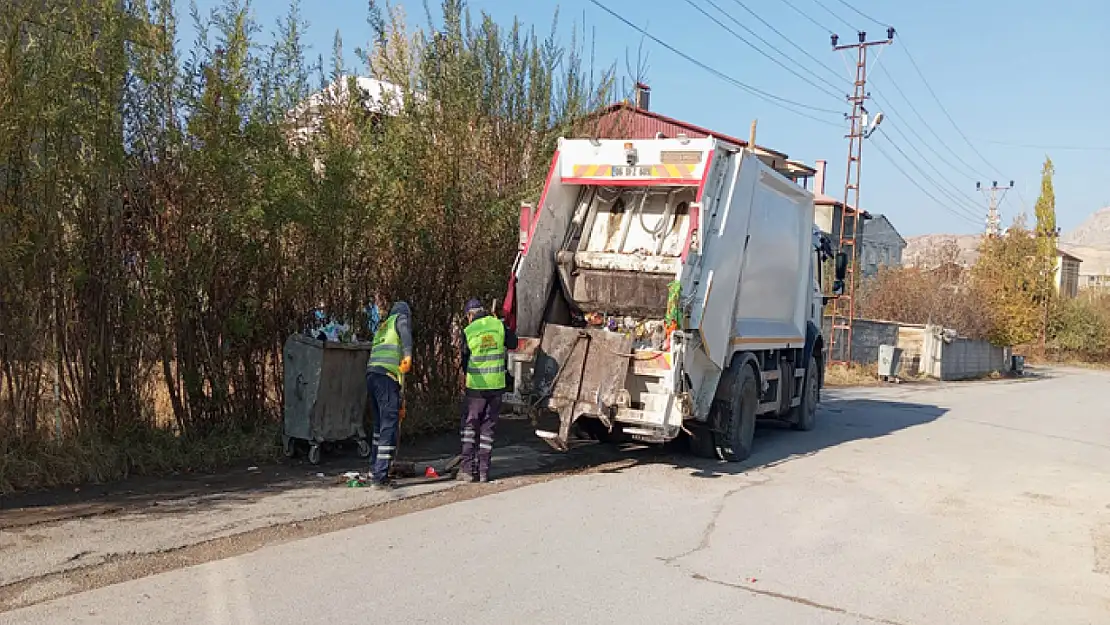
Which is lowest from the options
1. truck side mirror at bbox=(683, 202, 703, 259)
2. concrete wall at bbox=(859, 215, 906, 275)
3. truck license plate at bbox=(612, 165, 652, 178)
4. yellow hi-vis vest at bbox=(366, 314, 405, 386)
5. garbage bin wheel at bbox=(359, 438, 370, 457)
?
garbage bin wheel at bbox=(359, 438, 370, 457)

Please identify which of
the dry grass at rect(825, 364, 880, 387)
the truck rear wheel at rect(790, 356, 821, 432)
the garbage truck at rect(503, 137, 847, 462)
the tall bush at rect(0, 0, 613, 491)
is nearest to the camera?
the tall bush at rect(0, 0, 613, 491)

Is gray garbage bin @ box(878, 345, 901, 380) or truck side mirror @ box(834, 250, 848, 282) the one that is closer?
truck side mirror @ box(834, 250, 848, 282)

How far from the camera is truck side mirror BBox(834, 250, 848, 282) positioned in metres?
13.6

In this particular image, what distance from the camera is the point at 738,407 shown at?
31.8ft

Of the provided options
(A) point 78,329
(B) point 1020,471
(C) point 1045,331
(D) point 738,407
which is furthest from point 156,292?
(C) point 1045,331

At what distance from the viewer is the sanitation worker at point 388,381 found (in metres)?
7.71

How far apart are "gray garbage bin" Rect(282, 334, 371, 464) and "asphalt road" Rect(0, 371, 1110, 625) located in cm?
180

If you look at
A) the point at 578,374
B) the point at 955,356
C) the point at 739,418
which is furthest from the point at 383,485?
the point at 955,356

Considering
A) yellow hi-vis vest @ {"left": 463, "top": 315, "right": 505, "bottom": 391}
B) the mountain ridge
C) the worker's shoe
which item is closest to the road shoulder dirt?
the worker's shoe

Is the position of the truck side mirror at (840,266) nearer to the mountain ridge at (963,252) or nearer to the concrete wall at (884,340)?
the concrete wall at (884,340)

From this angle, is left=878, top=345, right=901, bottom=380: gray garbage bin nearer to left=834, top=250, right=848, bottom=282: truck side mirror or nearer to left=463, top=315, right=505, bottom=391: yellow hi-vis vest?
left=834, top=250, right=848, bottom=282: truck side mirror

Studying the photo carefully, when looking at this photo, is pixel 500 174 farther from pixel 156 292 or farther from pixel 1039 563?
pixel 1039 563

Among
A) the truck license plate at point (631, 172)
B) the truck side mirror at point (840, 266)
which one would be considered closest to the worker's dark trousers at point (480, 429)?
the truck license plate at point (631, 172)

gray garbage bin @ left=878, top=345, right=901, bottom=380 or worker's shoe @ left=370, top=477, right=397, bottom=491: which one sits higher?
gray garbage bin @ left=878, top=345, right=901, bottom=380
